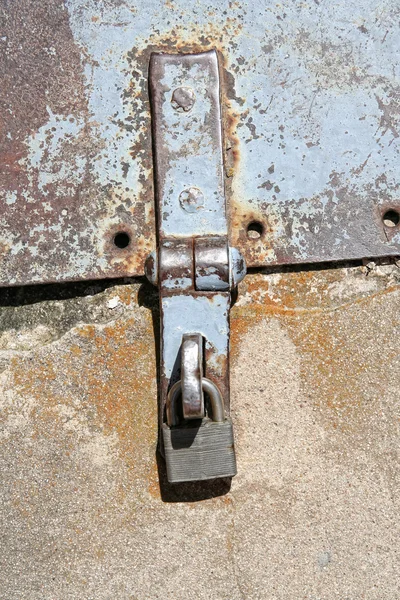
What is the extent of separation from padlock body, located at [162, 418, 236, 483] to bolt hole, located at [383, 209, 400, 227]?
360 millimetres

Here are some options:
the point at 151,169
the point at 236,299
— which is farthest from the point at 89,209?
the point at 236,299

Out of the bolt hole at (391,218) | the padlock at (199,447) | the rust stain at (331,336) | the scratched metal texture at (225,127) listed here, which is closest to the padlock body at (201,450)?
the padlock at (199,447)

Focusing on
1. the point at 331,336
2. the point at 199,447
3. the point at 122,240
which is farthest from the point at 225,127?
the point at 199,447

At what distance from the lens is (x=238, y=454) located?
859 mm

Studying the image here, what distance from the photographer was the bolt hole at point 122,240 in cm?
88

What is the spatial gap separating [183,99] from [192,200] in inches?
5.6

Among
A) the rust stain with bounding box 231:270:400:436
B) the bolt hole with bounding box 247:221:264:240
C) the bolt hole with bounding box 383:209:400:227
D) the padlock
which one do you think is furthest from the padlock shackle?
the bolt hole with bounding box 383:209:400:227

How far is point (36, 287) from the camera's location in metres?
0.90

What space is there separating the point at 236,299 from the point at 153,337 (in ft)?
0.42

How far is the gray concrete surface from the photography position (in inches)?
33.1

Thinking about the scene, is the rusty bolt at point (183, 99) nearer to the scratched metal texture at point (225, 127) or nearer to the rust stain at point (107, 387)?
the scratched metal texture at point (225, 127)

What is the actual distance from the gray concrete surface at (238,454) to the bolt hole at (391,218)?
6 centimetres

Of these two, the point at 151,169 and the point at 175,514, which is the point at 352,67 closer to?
the point at 151,169

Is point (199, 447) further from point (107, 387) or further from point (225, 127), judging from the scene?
point (225, 127)
